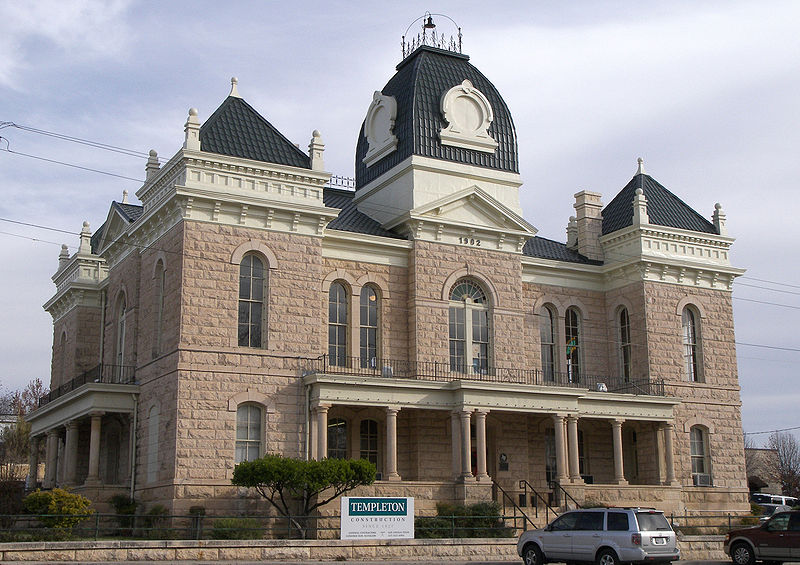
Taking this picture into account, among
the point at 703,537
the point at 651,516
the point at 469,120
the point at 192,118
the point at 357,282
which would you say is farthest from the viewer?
the point at 469,120

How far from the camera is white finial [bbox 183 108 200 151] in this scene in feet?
102

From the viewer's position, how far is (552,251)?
41.0 m

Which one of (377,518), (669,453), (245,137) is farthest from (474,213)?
(377,518)

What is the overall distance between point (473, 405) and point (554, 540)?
9617mm

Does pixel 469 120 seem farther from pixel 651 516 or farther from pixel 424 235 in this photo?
pixel 651 516

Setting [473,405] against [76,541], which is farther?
[473,405]

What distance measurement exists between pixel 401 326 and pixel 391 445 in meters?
5.27

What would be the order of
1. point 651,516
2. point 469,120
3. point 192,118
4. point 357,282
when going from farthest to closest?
point 469,120 < point 357,282 < point 192,118 < point 651,516

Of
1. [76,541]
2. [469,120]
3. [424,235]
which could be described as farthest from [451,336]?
[76,541]

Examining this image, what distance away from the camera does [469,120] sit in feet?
126

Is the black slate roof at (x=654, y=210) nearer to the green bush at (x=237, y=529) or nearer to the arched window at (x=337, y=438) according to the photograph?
the arched window at (x=337, y=438)

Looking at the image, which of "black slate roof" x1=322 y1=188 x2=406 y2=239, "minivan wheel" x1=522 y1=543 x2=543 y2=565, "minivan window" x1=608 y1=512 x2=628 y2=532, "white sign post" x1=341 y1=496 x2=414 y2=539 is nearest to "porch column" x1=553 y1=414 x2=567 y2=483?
"black slate roof" x1=322 y1=188 x2=406 y2=239

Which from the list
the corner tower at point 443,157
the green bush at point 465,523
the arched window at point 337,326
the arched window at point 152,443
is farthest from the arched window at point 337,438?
the corner tower at point 443,157

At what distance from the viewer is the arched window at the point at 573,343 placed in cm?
3953
